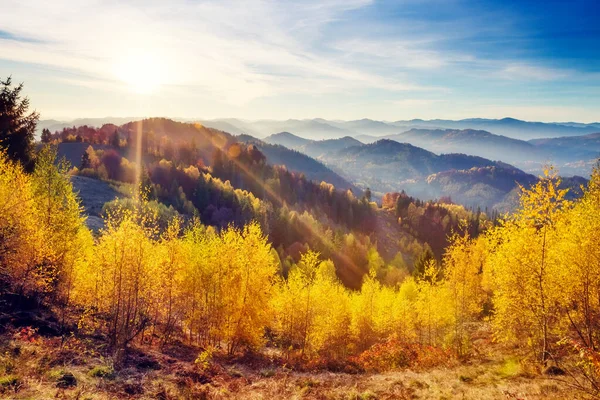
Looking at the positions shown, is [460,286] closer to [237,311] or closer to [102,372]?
[237,311]

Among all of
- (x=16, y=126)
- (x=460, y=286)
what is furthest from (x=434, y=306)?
(x=16, y=126)

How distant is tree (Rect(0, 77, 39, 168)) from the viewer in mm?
50125

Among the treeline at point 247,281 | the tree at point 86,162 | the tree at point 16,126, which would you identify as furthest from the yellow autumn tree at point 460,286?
the tree at point 86,162

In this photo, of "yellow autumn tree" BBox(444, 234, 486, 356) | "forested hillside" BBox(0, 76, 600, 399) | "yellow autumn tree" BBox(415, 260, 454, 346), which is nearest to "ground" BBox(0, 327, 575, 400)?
"forested hillside" BBox(0, 76, 600, 399)

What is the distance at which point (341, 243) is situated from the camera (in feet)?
474

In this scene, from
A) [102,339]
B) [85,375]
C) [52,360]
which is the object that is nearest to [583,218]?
[85,375]

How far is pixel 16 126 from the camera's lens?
5175cm

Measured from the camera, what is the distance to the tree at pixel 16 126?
5012cm

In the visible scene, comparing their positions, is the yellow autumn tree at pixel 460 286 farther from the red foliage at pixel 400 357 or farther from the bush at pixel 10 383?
the bush at pixel 10 383

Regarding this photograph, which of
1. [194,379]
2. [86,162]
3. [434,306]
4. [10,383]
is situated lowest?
[434,306]

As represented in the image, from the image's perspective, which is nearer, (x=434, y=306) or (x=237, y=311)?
(x=237, y=311)

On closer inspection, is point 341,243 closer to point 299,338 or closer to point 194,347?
point 299,338

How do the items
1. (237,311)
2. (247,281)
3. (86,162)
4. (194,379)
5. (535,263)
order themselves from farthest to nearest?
1. (86,162)
2. (247,281)
3. (237,311)
4. (194,379)
5. (535,263)

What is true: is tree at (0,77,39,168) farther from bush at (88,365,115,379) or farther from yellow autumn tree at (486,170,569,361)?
yellow autumn tree at (486,170,569,361)
